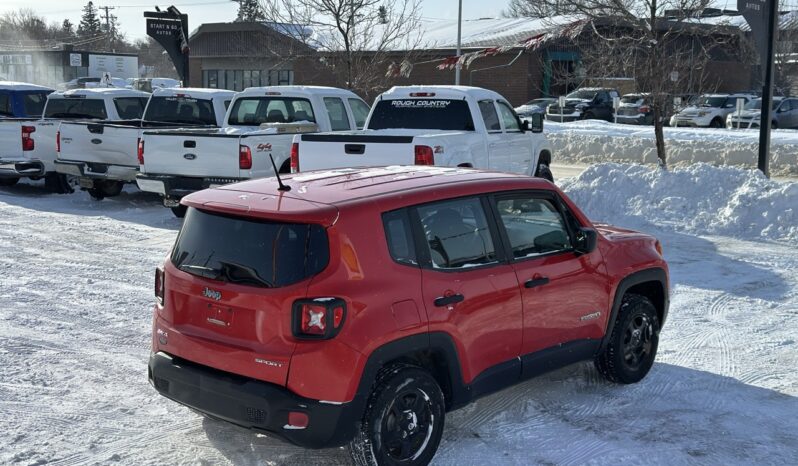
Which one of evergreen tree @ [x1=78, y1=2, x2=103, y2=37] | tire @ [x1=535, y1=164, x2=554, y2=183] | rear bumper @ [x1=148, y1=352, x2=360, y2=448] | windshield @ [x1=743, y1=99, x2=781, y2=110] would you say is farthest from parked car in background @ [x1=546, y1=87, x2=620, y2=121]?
evergreen tree @ [x1=78, y1=2, x2=103, y2=37]

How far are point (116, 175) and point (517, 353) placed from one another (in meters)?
11.1

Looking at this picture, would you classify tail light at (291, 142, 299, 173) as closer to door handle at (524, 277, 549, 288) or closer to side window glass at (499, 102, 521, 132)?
side window glass at (499, 102, 521, 132)

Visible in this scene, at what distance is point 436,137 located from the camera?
1104cm

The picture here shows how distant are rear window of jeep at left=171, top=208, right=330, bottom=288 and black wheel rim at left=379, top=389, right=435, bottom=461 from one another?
890 mm

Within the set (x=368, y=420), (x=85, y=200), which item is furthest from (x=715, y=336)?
(x=85, y=200)

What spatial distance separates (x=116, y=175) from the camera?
15.1 m

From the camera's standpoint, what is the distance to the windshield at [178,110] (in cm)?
1625

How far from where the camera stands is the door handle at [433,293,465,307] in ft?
16.3

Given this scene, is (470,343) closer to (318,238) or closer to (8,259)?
(318,238)

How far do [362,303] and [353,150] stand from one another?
671 centimetres

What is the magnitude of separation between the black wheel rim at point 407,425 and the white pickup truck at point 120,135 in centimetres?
1084

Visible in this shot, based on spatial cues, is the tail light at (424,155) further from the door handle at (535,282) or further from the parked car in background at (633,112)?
the parked car in background at (633,112)

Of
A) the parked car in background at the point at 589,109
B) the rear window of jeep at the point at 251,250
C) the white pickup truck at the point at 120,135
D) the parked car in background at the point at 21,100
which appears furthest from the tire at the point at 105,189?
the parked car in background at the point at 589,109

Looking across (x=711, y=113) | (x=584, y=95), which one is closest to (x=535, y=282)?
(x=711, y=113)
